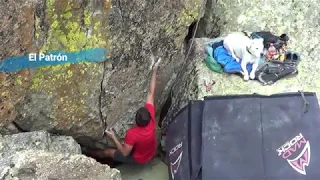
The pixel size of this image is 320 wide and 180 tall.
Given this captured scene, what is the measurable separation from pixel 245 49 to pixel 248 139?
3.19ft

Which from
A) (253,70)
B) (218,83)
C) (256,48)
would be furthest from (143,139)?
(256,48)

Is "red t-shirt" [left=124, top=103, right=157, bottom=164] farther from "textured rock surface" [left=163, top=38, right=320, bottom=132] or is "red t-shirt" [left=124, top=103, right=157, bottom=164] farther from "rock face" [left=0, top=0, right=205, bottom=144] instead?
"textured rock surface" [left=163, top=38, right=320, bottom=132]

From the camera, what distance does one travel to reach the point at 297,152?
5336 mm

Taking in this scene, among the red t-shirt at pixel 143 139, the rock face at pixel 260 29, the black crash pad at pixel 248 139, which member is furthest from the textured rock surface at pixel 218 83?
the red t-shirt at pixel 143 139

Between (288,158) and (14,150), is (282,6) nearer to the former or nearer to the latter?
(288,158)

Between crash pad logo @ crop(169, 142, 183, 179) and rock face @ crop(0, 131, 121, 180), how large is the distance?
109 cm

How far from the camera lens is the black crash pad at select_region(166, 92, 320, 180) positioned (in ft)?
17.3

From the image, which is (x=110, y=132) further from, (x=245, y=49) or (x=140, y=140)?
(x=245, y=49)

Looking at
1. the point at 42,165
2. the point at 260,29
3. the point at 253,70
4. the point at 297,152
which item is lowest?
the point at 297,152

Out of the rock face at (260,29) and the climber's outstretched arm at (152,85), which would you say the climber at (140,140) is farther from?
the rock face at (260,29)

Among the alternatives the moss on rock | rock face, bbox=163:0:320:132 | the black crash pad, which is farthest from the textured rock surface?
the moss on rock

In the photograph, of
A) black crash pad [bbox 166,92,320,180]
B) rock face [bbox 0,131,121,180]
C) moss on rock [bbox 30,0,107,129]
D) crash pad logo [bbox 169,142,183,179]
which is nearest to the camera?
rock face [bbox 0,131,121,180]

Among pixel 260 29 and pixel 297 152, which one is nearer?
pixel 297 152

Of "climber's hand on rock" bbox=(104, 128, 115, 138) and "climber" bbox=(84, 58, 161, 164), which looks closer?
"climber" bbox=(84, 58, 161, 164)
